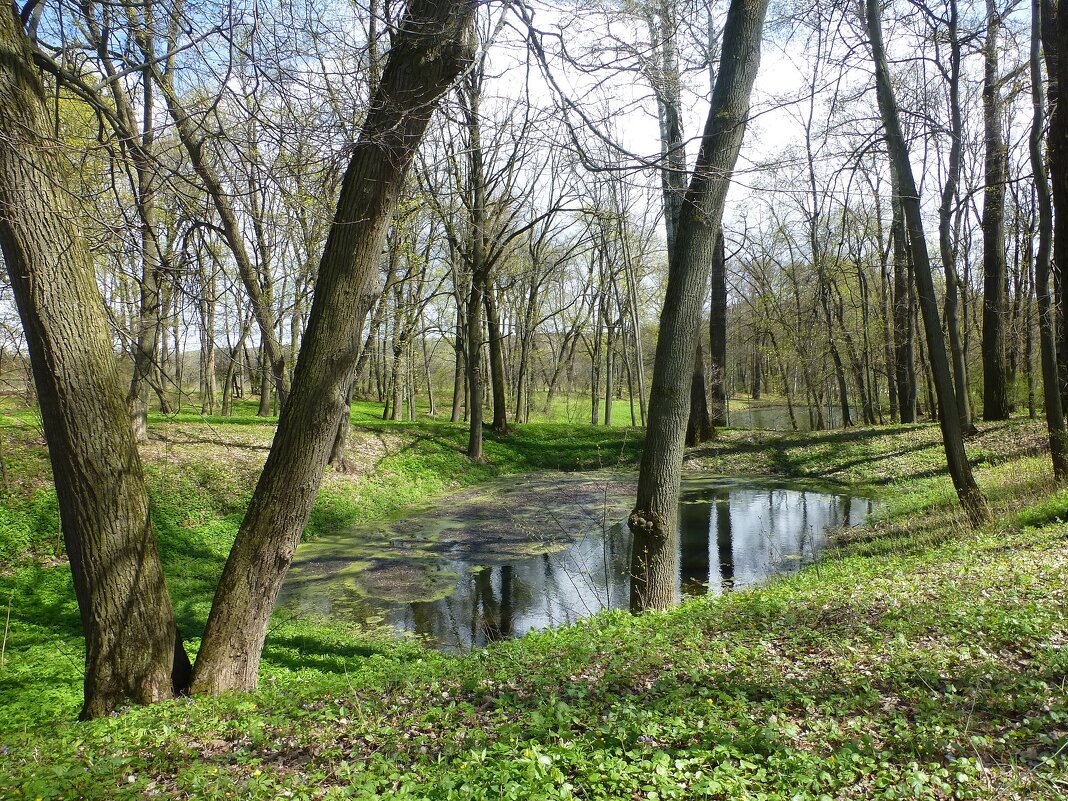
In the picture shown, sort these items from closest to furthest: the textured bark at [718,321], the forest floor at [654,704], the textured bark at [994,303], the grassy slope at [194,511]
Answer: the forest floor at [654,704], the grassy slope at [194,511], the textured bark at [994,303], the textured bark at [718,321]

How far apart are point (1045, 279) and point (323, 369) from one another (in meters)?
14.6

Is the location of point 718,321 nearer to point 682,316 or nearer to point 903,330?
point 903,330

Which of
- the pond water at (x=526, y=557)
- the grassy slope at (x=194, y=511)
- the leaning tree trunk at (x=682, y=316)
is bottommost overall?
the pond water at (x=526, y=557)

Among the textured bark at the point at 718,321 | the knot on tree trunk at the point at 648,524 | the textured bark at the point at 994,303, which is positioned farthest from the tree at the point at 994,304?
the knot on tree trunk at the point at 648,524

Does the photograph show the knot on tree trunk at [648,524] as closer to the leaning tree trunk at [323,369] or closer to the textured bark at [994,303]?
the leaning tree trunk at [323,369]

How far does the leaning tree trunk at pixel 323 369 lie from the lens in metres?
4.91

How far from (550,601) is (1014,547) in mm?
5424

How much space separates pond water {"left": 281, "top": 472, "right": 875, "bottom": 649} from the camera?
28.3 feet

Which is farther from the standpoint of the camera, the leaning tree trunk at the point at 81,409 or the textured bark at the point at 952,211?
the textured bark at the point at 952,211

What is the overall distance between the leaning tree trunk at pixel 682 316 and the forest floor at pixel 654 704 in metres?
0.62

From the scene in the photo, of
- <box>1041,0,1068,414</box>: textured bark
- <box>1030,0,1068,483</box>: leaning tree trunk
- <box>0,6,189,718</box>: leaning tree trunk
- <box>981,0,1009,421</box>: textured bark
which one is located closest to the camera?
<box>0,6,189,718</box>: leaning tree trunk

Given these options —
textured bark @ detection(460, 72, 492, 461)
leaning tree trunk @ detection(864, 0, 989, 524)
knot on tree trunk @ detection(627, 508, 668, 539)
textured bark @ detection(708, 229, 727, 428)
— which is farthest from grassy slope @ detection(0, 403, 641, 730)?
leaning tree trunk @ detection(864, 0, 989, 524)

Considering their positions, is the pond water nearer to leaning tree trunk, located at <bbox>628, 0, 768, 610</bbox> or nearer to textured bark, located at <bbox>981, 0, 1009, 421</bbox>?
leaning tree trunk, located at <bbox>628, 0, 768, 610</bbox>

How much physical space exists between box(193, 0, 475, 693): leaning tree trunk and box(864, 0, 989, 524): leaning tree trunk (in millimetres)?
7446
